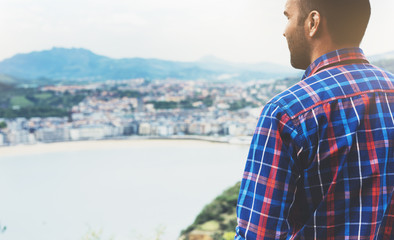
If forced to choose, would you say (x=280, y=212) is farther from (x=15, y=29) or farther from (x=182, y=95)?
(x=182, y=95)

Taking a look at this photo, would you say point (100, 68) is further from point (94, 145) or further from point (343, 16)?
point (343, 16)

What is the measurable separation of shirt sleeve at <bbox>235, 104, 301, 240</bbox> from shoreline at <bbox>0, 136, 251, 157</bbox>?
18.6ft

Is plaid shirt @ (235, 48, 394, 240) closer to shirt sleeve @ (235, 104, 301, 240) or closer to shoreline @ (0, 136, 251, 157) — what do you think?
shirt sleeve @ (235, 104, 301, 240)

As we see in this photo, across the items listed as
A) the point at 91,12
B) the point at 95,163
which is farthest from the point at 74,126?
the point at 91,12

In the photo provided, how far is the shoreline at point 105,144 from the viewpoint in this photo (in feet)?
21.1

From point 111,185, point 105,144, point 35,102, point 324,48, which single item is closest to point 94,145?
point 105,144

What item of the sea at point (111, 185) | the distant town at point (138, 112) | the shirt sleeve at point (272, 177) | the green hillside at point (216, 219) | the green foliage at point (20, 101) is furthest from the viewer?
the green foliage at point (20, 101)

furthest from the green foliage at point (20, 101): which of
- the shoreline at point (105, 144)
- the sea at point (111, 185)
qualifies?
the sea at point (111, 185)

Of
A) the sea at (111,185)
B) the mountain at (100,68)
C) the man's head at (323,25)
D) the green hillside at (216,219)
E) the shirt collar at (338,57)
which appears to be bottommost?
the sea at (111,185)

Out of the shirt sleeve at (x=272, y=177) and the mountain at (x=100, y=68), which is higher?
the mountain at (x=100, y=68)

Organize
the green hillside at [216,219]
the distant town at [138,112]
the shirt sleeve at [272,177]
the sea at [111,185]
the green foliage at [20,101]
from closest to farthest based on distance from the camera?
the shirt sleeve at [272,177]
the green hillside at [216,219]
the sea at [111,185]
the distant town at [138,112]
the green foliage at [20,101]

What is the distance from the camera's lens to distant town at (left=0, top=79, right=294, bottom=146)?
6039mm

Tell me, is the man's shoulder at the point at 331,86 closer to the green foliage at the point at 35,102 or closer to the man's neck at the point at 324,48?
the man's neck at the point at 324,48

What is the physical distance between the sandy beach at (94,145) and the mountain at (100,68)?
4.57ft
